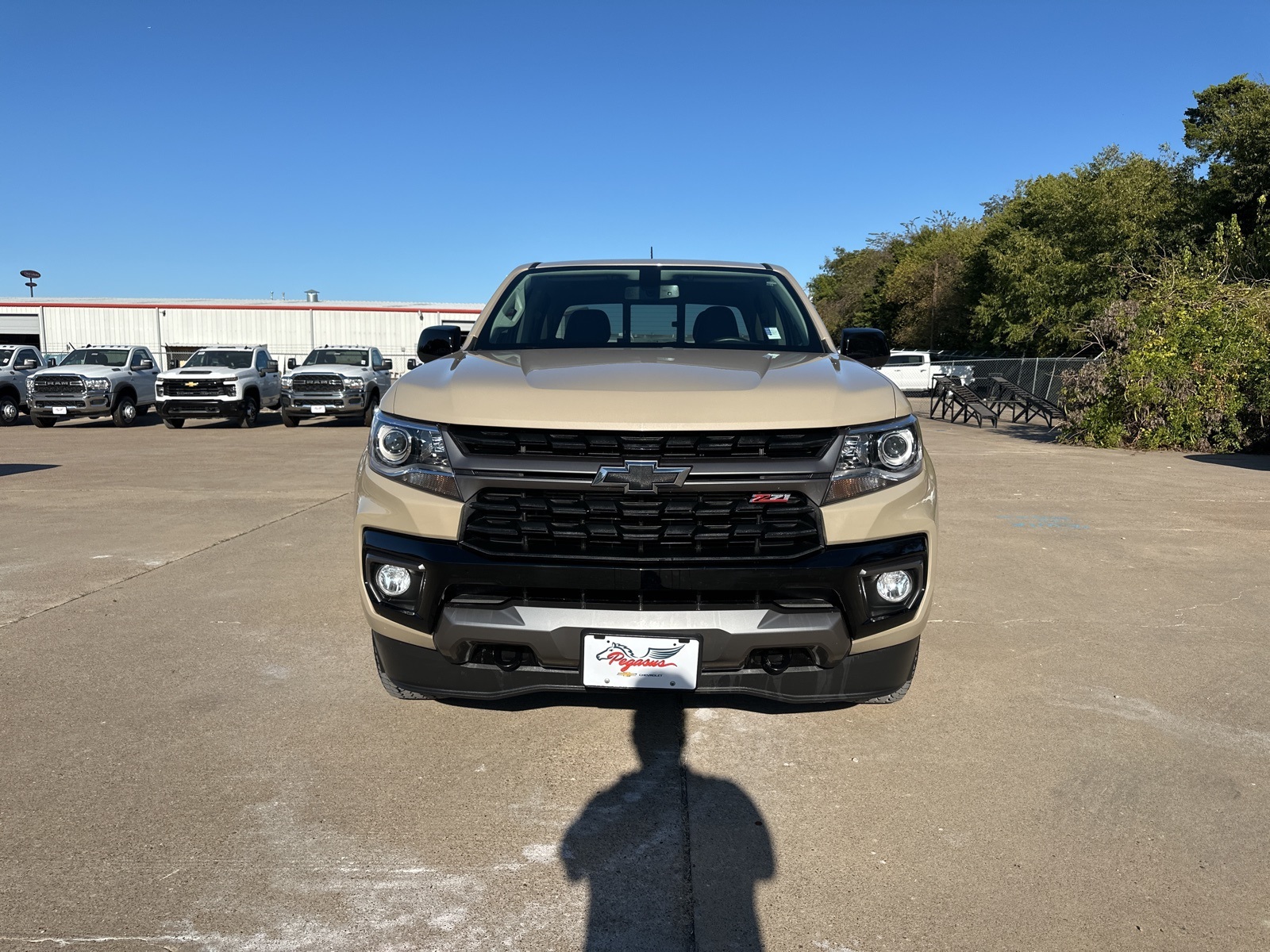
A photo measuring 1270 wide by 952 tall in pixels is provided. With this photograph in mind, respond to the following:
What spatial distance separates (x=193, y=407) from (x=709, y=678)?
21.1 meters

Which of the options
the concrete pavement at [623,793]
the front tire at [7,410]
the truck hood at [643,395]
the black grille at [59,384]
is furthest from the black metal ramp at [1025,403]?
the front tire at [7,410]

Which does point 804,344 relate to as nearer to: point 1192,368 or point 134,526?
point 134,526

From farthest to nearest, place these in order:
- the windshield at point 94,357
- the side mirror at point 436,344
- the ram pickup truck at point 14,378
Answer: the ram pickup truck at point 14,378, the windshield at point 94,357, the side mirror at point 436,344

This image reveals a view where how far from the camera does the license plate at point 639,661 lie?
314cm

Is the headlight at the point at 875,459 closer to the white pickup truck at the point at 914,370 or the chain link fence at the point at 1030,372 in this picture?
the chain link fence at the point at 1030,372

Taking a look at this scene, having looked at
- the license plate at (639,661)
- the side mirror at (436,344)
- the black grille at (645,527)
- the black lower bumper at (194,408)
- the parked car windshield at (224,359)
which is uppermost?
the side mirror at (436,344)

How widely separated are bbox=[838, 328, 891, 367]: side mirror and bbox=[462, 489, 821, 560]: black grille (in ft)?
5.43

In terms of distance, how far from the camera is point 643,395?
329 cm

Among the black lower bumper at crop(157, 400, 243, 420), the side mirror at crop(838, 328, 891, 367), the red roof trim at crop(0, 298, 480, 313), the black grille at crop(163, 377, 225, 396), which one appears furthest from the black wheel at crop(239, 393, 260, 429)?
the red roof trim at crop(0, 298, 480, 313)

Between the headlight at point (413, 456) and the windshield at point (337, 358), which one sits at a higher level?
the windshield at point (337, 358)

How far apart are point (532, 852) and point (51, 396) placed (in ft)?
74.2

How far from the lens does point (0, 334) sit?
50.2 metres

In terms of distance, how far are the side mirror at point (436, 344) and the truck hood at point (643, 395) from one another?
849mm

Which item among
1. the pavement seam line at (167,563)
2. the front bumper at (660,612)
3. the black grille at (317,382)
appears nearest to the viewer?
the front bumper at (660,612)
